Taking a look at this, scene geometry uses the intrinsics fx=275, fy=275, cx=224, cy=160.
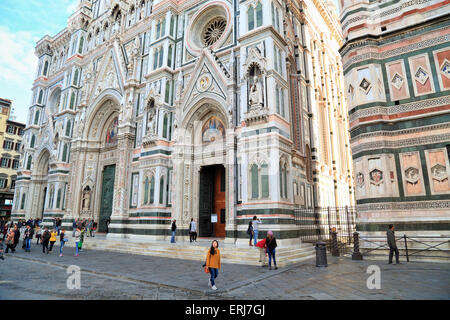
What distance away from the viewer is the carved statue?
1530 cm

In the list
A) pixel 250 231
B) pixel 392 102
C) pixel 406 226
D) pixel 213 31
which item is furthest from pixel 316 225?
pixel 213 31

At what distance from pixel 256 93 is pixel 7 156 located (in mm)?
50543

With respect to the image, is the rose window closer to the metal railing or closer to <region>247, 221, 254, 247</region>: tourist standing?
<region>247, 221, 254, 247</region>: tourist standing

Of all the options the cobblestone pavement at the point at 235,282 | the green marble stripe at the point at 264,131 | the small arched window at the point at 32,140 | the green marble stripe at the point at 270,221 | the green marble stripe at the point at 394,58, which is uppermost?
the small arched window at the point at 32,140

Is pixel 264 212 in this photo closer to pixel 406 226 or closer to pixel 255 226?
pixel 255 226

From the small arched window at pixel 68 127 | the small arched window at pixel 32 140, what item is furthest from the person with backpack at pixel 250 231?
the small arched window at pixel 32 140

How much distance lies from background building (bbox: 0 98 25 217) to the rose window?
144ft

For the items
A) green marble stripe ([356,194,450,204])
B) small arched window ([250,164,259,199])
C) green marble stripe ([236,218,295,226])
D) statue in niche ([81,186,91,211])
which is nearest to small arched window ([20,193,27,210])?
statue in niche ([81,186,91,211])

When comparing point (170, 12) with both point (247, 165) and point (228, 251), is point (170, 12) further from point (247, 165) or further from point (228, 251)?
point (228, 251)

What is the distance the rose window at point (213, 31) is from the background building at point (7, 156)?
43.8 meters

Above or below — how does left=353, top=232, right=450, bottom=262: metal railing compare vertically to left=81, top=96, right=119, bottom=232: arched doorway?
below

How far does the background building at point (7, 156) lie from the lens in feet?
151

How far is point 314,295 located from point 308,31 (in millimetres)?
22837

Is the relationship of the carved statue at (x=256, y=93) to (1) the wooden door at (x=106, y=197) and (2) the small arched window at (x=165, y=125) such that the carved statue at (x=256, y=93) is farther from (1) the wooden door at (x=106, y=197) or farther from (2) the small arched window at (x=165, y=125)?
(1) the wooden door at (x=106, y=197)
